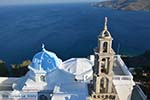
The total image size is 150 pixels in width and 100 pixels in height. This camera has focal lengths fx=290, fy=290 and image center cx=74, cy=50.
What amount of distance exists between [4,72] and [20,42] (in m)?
44.2

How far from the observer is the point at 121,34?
301ft

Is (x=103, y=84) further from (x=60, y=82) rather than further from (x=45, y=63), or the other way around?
(x=45, y=63)

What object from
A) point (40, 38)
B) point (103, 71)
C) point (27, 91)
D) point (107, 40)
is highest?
point (40, 38)

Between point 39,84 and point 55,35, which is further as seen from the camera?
point 55,35

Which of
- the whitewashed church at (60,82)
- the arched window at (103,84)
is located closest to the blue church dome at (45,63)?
the whitewashed church at (60,82)

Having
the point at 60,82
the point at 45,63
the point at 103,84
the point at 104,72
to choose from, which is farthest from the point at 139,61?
the point at 104,72

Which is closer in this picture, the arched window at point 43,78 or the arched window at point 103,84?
the arched window at point 103,84

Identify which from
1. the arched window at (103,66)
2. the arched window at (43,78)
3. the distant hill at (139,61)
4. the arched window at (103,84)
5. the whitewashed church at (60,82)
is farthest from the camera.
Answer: the distant hill at (139,61)

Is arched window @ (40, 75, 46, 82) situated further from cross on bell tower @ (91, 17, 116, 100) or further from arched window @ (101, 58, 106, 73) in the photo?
arched window @ (101, 58, 106, 73)

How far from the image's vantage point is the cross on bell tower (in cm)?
2102

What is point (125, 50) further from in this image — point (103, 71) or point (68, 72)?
point (103, 71)

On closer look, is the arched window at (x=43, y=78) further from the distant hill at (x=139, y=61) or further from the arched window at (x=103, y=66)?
the distant hill at (x=139, y=61)

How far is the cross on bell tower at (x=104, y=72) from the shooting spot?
68.9ft

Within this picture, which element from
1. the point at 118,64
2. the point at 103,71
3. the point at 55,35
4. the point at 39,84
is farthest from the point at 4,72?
the point at 55,35
